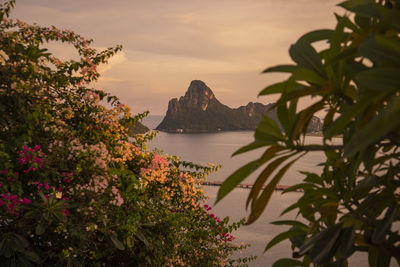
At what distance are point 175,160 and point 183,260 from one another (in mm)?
1321

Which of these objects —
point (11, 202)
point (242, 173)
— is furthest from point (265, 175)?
point (11, 202)

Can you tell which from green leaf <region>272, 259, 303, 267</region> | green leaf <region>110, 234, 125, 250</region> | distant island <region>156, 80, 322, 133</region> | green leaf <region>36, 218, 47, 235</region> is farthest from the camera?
distant island <region>156, 80, 322, 133</region>

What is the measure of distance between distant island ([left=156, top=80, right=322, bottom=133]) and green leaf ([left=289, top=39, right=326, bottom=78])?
74.2 metres

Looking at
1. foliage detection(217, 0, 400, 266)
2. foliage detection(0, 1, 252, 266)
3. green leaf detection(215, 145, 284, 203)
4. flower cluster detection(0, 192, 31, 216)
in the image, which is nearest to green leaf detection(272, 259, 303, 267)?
foliage detection(217, 0, 400, 266)

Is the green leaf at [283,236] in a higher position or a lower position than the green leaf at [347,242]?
lower

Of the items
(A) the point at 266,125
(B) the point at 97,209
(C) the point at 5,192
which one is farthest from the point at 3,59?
(A) the point at 266,125

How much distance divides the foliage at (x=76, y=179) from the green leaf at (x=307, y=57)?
2.71 meters

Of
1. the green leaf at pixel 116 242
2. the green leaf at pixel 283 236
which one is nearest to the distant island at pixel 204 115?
the green leaf at pixel 116 242

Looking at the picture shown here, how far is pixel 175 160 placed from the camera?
4965mm

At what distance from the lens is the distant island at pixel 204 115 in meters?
84.5

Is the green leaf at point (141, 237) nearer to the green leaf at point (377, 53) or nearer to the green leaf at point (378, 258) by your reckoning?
the green leaf at point (378, 258)

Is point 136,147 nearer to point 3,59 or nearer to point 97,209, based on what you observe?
point 97,209

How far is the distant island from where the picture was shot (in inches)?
3326

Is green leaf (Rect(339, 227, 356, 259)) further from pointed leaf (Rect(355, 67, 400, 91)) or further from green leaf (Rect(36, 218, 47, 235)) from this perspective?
green leaf (Rect(36, 218, 47, 235))
